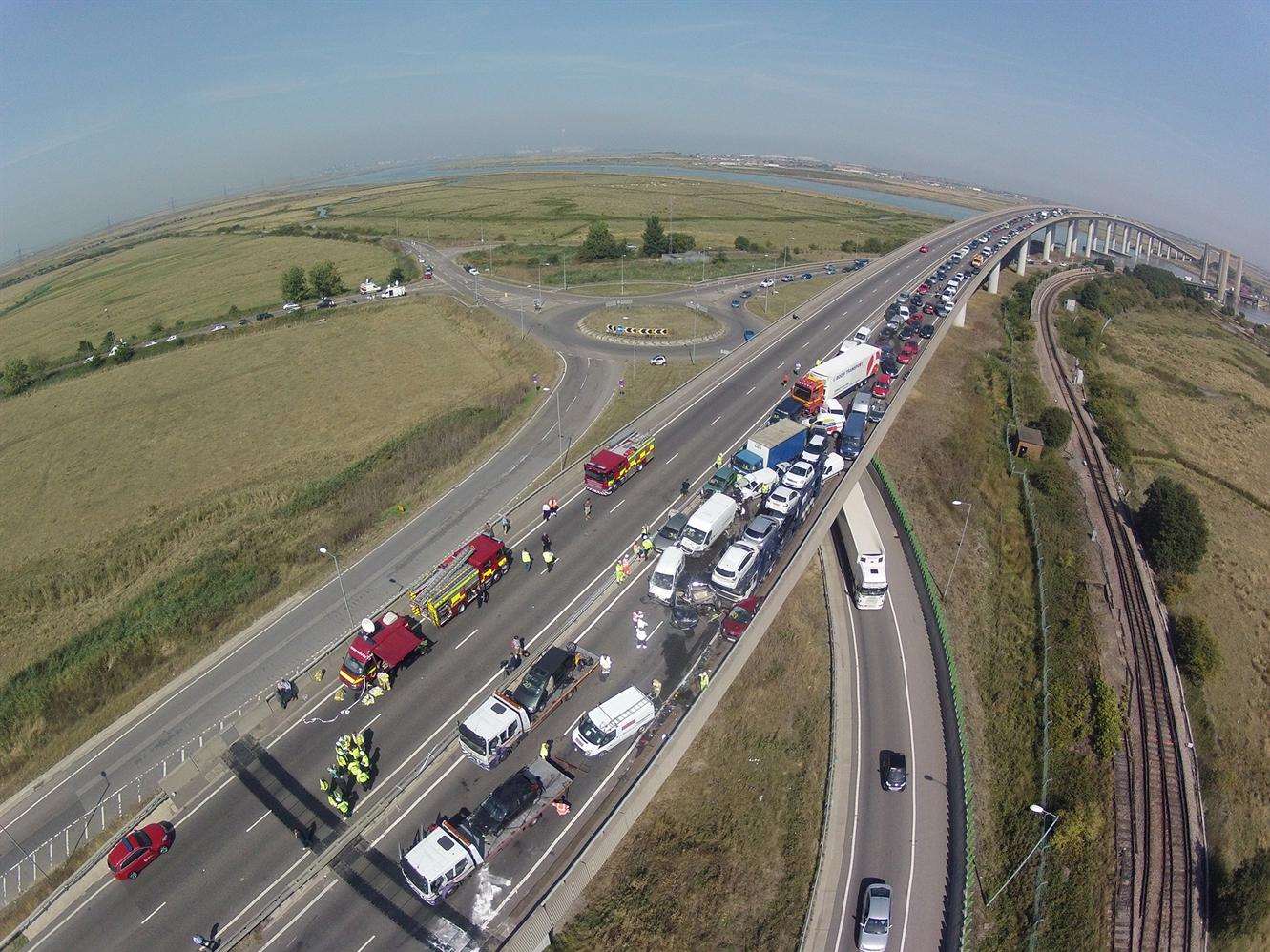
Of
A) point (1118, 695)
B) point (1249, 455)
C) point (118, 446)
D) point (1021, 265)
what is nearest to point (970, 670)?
point (1118, 695)

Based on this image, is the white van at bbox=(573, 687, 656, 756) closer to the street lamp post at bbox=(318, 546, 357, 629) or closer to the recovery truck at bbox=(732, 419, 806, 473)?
the street lamp post at bbox=(318, 546, 357, 629)

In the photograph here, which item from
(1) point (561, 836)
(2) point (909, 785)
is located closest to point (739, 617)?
(2) point (909, 785)

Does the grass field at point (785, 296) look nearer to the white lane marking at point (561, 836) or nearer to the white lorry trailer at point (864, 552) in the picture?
the white lorry trailer at point (864, 552)

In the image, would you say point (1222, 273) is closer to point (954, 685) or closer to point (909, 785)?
point (954, 685)

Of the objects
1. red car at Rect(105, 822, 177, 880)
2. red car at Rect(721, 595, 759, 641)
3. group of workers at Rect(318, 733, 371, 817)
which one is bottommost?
red car at Rect(105, 822, 177, 880)

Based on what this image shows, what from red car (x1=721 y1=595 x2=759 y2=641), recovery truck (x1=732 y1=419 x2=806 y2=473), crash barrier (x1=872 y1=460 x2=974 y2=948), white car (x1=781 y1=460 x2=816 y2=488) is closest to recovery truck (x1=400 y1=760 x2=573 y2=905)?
red car (x1=721 y1=595 x2=759 y2=641)
